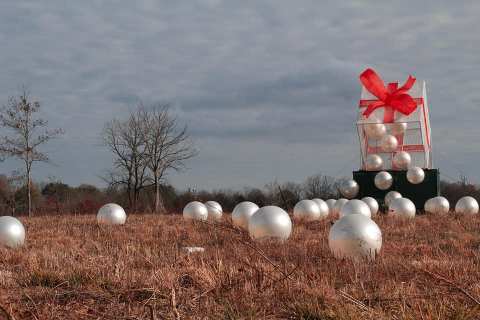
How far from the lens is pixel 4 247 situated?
10047 mm

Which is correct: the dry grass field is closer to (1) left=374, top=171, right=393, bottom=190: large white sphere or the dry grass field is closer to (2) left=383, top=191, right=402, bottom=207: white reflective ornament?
(2) left=383, top=191, right=402, bottom=207: white reflective ornament

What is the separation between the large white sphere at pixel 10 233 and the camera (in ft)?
33.5

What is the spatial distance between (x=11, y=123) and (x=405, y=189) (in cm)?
1954

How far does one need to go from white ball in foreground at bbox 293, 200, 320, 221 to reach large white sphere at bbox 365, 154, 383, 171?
20.6ft

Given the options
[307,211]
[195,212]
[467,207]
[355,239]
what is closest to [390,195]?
[467,207]

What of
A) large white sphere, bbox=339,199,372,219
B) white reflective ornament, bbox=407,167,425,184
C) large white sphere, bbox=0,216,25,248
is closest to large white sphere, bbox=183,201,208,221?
large white sphere, bbox=339,199,372,219

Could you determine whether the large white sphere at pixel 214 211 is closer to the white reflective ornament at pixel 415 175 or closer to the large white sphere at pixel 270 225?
the large white sphere at pixel 270 225

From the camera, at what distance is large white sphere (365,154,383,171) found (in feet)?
69.7

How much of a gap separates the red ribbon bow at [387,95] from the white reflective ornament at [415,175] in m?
2.38

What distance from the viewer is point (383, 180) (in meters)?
20.5

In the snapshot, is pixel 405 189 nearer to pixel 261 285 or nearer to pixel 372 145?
pixel 372 145

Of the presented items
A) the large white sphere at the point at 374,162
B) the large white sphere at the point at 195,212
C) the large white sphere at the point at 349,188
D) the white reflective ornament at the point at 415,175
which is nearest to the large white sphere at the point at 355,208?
the large white sphere at the point at 195,212

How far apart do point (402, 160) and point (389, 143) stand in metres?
0.89

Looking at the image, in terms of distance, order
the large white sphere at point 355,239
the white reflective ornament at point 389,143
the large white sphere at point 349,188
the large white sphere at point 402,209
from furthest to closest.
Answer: the large white sphere at point 349,188
the white reflective ornament at point 389,143
the large white sphere at point 402,209
the large white sphere at point 355,239
